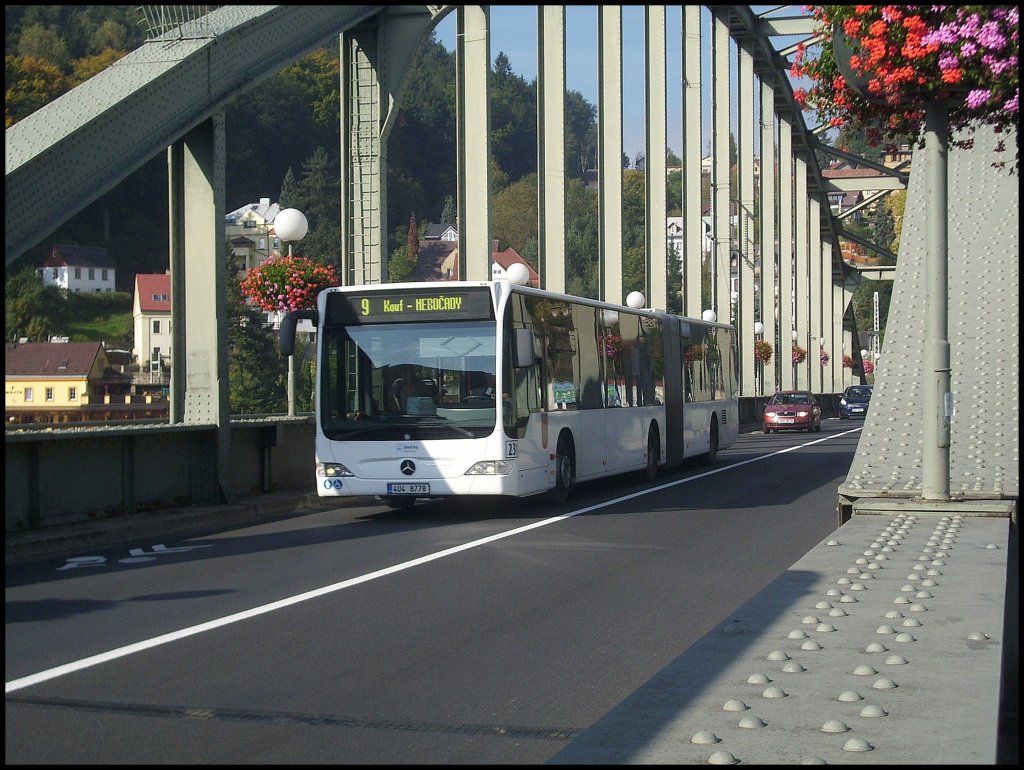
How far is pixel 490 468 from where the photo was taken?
621 inches

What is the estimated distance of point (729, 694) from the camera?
4.87m

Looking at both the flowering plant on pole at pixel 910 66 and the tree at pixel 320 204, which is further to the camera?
the tree at pixel 320 204

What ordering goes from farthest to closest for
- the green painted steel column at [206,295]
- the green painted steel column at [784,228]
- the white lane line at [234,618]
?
the green painted steel column at [784,228] < the green painted steel column at [206,295] < the white lane line at [234,618]

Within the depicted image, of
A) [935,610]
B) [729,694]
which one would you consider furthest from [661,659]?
[729,694]

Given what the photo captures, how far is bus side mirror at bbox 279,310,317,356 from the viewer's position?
631 inches

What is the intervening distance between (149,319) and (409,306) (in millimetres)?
55591

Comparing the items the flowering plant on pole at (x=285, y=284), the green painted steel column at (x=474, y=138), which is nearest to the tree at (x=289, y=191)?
the green painted steel column at (x=474, y=138)

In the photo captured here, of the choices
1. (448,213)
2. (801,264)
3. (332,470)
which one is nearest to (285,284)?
(332,470)

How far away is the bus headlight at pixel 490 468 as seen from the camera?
15.8 metres

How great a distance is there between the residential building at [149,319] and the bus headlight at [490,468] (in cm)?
4726

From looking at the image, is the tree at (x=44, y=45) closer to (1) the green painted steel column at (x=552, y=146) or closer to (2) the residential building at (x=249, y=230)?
(2) the residential building at (x=249, y=230)

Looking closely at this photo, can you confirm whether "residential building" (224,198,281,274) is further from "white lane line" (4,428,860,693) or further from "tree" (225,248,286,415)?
"white lane line" (4,428,860,693)

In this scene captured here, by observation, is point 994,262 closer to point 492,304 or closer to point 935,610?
point 492,304

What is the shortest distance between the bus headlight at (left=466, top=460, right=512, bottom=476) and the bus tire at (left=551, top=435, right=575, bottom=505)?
1.90 metres
